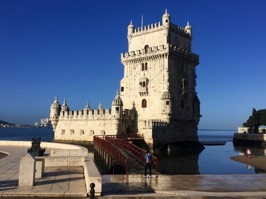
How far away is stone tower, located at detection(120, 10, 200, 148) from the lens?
152ft

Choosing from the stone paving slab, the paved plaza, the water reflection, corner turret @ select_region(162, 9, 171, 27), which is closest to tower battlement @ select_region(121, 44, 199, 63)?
corner turret @ select_region(162, 9, 171, 27)

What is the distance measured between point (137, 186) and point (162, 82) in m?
34.7

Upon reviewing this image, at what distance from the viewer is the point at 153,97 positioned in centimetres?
4831

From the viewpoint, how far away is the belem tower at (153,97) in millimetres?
46625

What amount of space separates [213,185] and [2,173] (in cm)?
1014

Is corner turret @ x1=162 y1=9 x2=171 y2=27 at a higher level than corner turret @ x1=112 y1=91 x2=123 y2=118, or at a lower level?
higher

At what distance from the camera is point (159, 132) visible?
146 feet

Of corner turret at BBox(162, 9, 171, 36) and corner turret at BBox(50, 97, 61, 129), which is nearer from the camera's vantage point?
corner turret at BBox(162, 9, 171, 36)

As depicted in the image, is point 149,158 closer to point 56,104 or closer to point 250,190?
point 250,190

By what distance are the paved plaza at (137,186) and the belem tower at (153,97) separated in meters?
28.0

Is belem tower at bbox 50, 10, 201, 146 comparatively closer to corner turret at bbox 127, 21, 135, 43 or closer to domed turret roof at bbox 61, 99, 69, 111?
corner turret at bbox 127, 21, 135, 43

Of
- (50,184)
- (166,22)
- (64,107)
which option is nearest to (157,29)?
(166,22)

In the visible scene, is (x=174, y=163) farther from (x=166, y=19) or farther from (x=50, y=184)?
(x=50, y=184)

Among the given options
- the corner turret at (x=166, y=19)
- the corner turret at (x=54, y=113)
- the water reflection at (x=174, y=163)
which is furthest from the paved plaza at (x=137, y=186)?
Result: the corner turret at (x=54, y=113)
